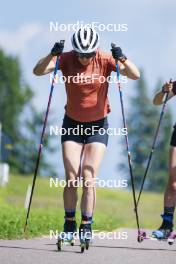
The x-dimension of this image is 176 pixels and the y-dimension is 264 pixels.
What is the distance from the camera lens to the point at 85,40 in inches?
415

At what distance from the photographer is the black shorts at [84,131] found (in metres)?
10.8

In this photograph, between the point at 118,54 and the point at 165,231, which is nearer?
the point at 118,54

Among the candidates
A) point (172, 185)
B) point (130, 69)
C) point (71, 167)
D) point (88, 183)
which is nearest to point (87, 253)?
point (88, 183)

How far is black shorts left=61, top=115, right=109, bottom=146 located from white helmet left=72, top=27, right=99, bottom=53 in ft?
3.04

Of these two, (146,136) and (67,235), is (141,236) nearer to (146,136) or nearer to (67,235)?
(67,235)

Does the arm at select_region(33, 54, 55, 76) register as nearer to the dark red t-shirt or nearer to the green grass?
the dark red t-shirt

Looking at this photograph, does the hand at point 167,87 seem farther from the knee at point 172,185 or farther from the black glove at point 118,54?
the knee at point 172,185

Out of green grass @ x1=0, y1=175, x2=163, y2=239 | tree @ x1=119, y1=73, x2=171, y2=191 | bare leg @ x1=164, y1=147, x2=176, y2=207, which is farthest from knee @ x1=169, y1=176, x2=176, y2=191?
tree @ x1=119, y1=73, x2=171, y2=191

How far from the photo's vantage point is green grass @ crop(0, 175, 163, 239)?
47.1ft

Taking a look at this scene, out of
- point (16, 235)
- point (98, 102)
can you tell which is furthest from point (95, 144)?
point (16, 235)

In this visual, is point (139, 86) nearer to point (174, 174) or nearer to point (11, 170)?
point (11, 170)

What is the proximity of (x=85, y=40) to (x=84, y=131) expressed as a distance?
45.4 inches

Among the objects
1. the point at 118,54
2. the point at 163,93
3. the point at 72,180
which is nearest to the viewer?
the point at 72,180

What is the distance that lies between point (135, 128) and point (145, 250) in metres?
105
